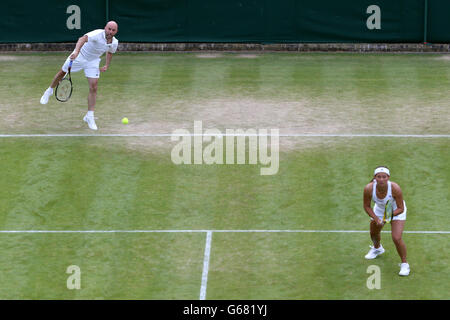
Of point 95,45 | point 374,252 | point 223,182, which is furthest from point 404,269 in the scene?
point 95,45

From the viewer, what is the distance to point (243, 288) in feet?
50.0

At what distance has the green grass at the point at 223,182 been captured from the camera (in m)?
15.6

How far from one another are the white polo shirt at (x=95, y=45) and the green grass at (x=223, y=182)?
165 cm

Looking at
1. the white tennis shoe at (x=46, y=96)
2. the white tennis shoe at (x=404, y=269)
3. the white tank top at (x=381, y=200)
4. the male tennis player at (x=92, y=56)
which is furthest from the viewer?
the white tennis shoe at (x=46, y=96)

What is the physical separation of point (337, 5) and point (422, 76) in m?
3.41

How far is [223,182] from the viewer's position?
62.4ft

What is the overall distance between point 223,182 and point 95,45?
13.7ft

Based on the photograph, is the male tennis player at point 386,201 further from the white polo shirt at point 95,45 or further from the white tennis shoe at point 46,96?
the white tennis shoe at point 46,96

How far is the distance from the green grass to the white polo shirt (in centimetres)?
165

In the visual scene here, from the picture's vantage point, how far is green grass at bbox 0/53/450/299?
15633mm

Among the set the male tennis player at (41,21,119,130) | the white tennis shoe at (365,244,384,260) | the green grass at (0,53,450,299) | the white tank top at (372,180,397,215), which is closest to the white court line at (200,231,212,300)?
the green grass at (0,53,450,299)

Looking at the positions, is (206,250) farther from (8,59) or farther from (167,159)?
(8,59)

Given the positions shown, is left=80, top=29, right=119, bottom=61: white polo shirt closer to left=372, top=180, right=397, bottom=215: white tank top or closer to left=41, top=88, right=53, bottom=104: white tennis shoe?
left=41, top=88, right=53, bottom=104: white tennis shoe

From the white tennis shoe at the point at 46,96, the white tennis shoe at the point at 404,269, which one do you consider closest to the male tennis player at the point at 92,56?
the white tennis shoe at the point at 46,96
